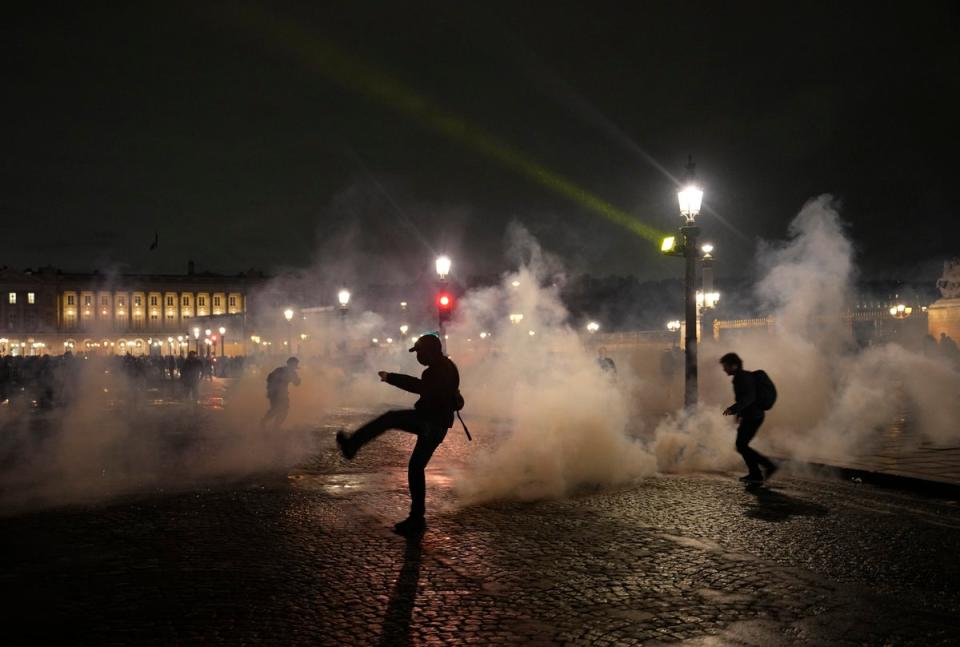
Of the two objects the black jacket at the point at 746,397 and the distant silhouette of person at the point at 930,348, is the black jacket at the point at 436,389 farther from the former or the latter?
the distant silhouette of person at the point at 930,348

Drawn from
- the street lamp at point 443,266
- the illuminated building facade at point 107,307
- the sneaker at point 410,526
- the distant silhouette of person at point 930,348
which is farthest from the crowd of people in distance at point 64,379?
the illuminated building facade at point 107,307

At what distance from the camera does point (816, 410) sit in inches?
696

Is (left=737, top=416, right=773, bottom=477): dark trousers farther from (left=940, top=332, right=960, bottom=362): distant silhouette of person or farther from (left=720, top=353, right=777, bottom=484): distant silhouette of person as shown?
(left=940, top=332, right=960, bottom=362): distant silhouette of person

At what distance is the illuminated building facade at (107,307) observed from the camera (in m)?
124

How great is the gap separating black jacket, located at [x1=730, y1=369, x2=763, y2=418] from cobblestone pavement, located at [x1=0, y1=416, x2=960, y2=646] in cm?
124

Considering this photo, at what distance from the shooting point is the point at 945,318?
29047mm

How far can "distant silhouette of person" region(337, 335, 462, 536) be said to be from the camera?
7.74m

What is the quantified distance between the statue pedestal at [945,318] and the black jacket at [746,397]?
860 inches

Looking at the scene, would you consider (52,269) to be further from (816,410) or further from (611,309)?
(816,410)

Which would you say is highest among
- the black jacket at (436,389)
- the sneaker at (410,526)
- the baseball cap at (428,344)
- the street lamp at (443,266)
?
the street lamp at (443,266)

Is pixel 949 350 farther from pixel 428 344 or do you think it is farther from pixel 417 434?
pixel 417 434

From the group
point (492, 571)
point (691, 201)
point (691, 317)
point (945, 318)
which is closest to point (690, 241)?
point (691, 201)

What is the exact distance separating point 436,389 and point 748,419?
180 inches

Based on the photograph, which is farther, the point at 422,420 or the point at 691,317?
the point at 691,317
